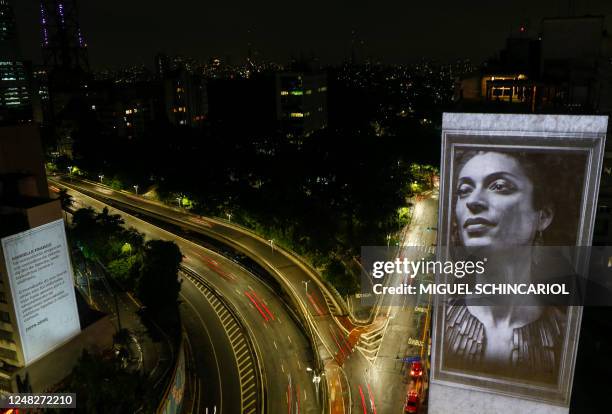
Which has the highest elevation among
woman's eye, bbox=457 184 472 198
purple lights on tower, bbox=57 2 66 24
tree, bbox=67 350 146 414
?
purple lights on tower, bbox=57 2 66 24

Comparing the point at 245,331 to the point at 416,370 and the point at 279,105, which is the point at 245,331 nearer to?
the point at 416,370

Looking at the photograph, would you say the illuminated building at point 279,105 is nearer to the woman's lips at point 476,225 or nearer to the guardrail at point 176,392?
the guardrail at point 176,392

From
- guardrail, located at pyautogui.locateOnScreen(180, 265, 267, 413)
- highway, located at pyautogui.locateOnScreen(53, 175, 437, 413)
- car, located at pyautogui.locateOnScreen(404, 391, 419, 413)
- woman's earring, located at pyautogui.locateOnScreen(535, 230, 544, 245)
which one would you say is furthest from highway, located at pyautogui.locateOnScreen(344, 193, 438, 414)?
woman's earring, located at pyautogui.locateOnScreen(535, 230, 544, 245)

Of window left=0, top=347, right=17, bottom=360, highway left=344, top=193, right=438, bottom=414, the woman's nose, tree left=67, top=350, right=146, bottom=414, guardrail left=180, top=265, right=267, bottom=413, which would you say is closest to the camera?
the woman's nose

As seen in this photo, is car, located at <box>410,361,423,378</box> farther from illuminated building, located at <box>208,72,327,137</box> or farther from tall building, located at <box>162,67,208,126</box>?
tall building, located at <box>162,67,208,126</box>

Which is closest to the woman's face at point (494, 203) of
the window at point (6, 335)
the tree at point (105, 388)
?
the tree at point (105, 388)

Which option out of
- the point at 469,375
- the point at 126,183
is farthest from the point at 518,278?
the point at 126,183

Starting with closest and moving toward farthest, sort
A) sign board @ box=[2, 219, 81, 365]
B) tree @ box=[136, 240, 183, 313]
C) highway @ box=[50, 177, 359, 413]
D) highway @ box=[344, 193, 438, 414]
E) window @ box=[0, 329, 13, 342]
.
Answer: sign board @ box=[2, 219, 81, 365] < window @ box=[0, 329, 13, 342] < highway @ box=[344, 193, 438, 414] < highway @ box=[50, 177, 359, 413] < tree @ box=[136, 240, 183, 313]
